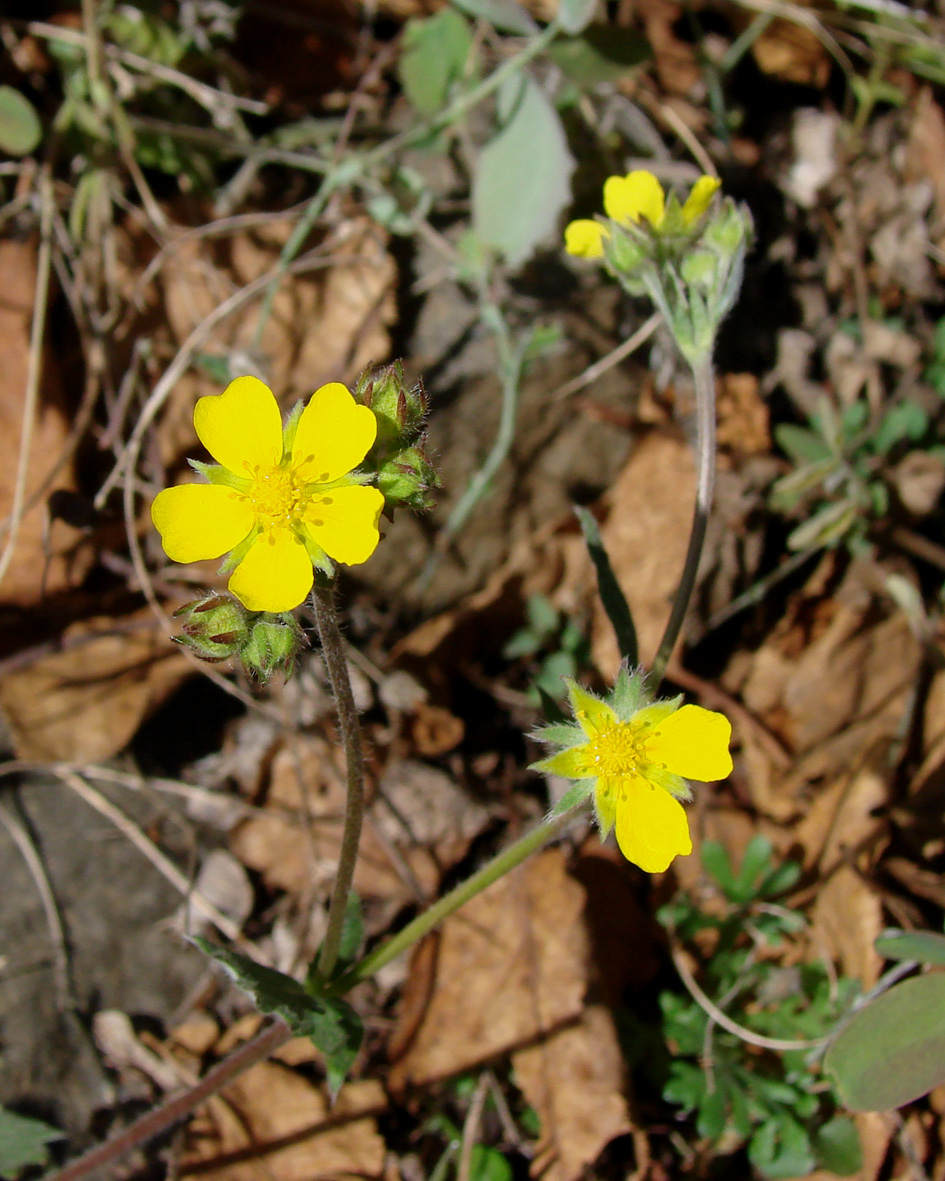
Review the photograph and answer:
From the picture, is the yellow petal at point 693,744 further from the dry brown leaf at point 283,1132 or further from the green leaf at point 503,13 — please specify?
the green leaf at point 503,13

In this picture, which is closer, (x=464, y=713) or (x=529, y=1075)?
(x=529, y=1075)

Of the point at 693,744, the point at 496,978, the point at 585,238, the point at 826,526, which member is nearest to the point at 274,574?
the point at 693,744

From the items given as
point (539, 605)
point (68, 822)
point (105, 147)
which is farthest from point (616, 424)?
point (68, 822)

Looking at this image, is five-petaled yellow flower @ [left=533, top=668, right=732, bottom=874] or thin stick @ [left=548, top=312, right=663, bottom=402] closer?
five-petaled yellow flower @ [left=533, top=668, right=732, bottom=874]

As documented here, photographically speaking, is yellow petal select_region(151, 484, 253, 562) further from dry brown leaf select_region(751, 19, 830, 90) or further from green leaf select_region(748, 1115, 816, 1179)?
dry brown leaf select_region(751, 19, 830, 90)

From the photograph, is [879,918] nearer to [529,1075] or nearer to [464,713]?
[529,1075]

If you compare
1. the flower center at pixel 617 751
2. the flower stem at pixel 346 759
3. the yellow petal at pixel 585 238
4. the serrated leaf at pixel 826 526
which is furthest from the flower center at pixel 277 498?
the serrated leaf at pixel 826 526

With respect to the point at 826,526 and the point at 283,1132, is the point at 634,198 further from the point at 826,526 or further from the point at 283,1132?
the point at 283,1132

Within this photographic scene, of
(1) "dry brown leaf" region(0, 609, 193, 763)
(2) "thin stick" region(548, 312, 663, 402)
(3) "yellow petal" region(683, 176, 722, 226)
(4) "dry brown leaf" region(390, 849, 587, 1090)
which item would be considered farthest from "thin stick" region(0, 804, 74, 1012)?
(3) "yellow petal" region(683, 176, 722, 226)
